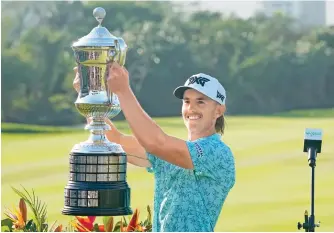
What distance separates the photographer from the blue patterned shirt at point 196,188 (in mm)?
4789

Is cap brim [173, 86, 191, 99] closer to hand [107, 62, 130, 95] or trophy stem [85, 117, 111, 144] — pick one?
trophy stem [85, 117, 111, 144]

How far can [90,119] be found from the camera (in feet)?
16.7

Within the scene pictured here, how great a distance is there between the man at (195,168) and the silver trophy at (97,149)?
158 mm

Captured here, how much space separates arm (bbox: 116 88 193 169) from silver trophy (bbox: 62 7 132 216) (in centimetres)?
29

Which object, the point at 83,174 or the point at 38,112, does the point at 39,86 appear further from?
the point at 83,174

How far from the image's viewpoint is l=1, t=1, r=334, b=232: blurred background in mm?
22938

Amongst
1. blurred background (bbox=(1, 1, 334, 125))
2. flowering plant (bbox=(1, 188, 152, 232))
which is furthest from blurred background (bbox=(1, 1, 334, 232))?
flowering plant (bbox=(1, 188, 152, 232))

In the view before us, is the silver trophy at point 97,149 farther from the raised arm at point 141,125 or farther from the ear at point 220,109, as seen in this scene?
the ear at point 220,109

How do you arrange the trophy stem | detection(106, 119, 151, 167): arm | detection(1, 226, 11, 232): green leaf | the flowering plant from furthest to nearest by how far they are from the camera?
detection(1, 226, 11, 232): green leaf, the flowering plant, detection(106, 119, 151, 167): arm, the trophy stem

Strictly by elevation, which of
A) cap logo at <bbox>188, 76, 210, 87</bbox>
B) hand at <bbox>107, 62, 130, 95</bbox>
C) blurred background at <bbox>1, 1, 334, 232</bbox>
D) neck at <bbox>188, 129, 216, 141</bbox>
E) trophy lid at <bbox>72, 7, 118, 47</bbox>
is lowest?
neck at <bbox>188, 129, 216, 141</bbox>

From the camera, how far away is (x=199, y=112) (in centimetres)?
490

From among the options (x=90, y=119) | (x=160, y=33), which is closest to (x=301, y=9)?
(x=160, y=33)

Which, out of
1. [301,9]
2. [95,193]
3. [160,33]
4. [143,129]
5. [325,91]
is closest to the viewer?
[143,129]

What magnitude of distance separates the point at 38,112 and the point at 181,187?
2555cm
